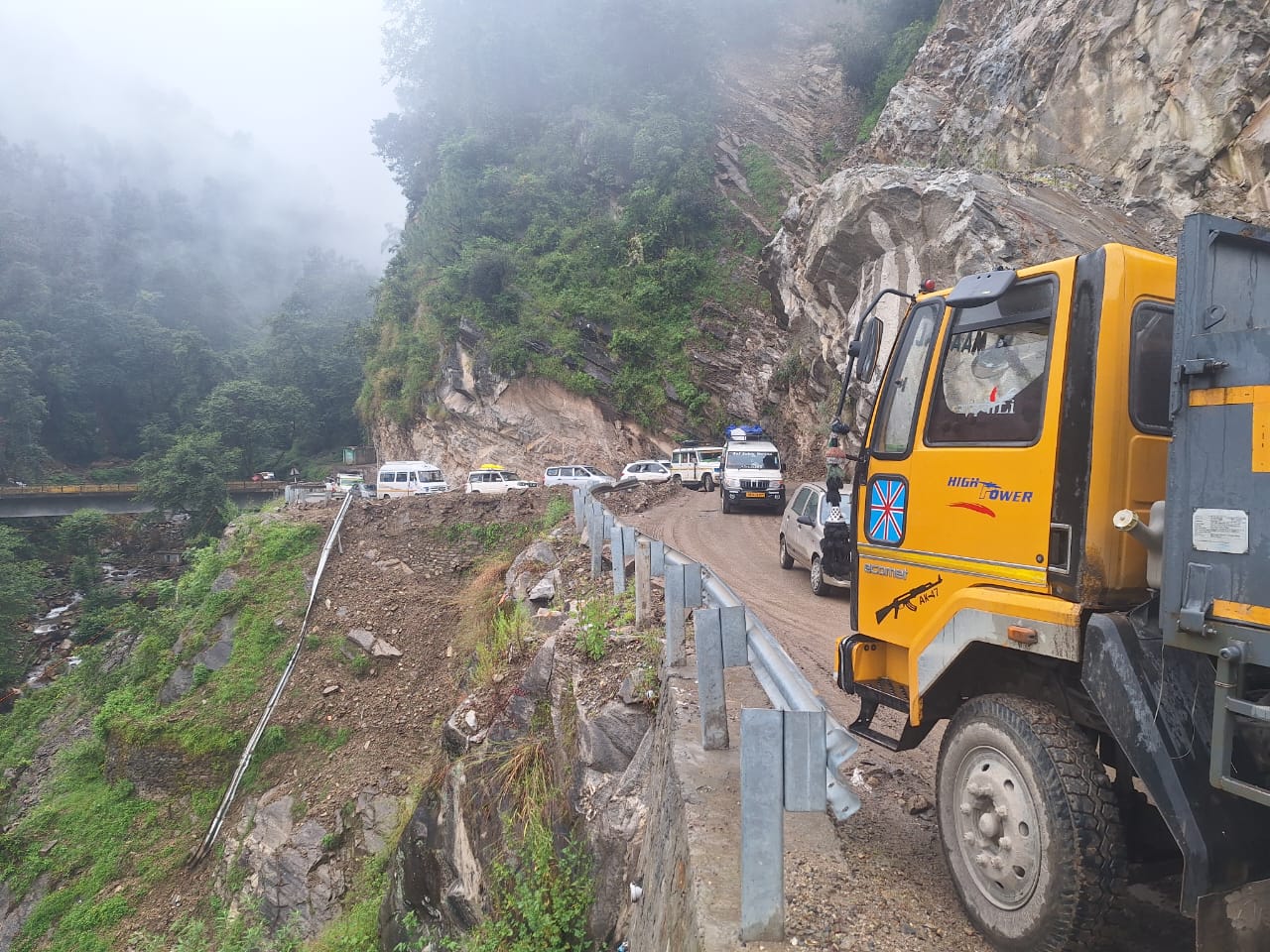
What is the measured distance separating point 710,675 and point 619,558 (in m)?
4.30

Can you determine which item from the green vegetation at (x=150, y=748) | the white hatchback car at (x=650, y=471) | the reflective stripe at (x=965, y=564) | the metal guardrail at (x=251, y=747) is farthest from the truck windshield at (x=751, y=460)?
the reflective stripe at (x=965, y=564)

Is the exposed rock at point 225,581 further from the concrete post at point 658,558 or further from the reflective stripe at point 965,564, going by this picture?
the reflective stripe at point 965,564

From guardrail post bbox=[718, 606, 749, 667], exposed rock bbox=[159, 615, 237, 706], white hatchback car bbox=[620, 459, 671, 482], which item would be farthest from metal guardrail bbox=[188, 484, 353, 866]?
white hatchback car bbox=[620, 459, 671, 482]

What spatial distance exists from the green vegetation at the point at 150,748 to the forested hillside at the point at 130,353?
33.6 meters

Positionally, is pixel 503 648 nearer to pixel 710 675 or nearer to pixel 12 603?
pixel 710 675

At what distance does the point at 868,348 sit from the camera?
12.7 ft

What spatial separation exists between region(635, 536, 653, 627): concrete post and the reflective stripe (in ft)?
11.3

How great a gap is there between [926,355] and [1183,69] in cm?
1696

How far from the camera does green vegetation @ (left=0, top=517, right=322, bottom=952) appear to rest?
12.9 m

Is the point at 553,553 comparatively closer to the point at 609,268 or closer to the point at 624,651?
the point at 624,651

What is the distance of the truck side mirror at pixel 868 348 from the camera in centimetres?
383

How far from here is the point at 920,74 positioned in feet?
91.8

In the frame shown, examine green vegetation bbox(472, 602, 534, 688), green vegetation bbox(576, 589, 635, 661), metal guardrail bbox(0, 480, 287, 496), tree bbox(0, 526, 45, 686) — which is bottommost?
tree bbox(0, 526, 45, 686)

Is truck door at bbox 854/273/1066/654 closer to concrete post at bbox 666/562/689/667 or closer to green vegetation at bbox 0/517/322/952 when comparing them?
concrete post at bbox 666/562/689/667
